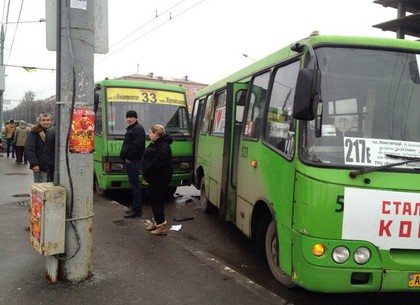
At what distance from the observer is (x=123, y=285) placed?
4250mm

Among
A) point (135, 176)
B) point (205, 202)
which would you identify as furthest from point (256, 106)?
point (205, 202)

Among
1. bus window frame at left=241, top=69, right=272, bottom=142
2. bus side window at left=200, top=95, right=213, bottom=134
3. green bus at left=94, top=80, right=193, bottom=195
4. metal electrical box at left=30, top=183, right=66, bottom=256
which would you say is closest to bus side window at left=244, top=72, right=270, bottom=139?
bus window frame at left=241, top=69, right=272, bottom=142

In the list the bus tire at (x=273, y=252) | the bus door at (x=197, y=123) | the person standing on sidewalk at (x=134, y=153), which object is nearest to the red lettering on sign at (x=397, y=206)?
the bus tire at (x=273, y=252)

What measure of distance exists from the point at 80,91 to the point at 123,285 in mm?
2020

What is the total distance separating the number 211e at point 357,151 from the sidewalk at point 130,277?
153 centimetres

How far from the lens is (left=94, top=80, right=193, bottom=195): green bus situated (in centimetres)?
884

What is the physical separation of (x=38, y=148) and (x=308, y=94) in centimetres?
495

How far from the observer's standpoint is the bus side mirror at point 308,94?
350 centimetres

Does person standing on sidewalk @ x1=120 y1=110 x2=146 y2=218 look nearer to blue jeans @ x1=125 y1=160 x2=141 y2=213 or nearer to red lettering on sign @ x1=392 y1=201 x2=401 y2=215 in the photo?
blue jeans @ x1=125 y1=160 x2=141 y2=213

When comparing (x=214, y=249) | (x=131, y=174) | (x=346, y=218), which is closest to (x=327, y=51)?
(x=346, y=218)

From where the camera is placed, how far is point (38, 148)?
6805 millimetres

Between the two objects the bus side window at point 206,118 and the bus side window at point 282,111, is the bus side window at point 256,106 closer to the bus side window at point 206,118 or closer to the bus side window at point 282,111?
the bus side window at point 282,111

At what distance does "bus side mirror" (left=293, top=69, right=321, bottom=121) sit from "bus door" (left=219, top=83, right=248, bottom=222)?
2527 millimetres

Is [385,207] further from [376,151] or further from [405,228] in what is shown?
[376,151]
